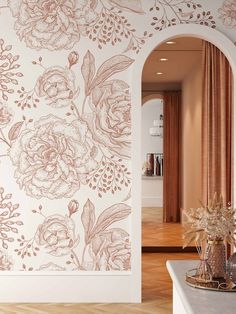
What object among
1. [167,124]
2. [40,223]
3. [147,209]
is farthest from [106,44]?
[147,209]

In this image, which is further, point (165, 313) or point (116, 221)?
point (116, 221)

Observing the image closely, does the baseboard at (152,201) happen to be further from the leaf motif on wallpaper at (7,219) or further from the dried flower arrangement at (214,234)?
the dried flower arrangement at (214,234)

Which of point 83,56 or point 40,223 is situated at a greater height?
point 83,56

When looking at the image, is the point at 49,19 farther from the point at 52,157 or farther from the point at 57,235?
the point at 57,235

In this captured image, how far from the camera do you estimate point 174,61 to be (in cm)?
835

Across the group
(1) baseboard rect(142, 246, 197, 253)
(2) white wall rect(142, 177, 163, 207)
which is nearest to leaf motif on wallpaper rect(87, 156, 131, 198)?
(1) baseboard rect(142, 246, 197, 253)

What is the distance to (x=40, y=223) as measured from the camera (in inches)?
185

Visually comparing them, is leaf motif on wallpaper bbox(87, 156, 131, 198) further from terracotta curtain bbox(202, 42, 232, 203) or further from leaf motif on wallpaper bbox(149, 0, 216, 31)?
terracotta curtain bbox(202, 42, 232, 203)

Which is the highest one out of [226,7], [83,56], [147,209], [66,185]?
[226,7]

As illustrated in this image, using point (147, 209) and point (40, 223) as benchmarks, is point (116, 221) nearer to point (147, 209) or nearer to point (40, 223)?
point (40, 223)

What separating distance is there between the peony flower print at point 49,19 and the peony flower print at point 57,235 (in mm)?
1435

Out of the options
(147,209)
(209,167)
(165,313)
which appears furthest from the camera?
(147,209)

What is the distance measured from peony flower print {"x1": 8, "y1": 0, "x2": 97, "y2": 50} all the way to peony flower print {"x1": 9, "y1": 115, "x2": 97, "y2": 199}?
644 millimetres

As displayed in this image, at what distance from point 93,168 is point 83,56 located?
930mm
